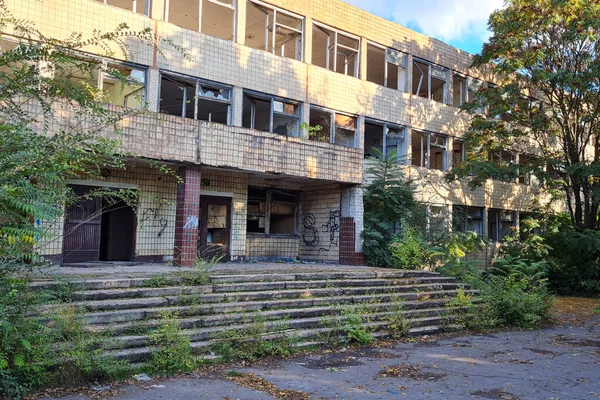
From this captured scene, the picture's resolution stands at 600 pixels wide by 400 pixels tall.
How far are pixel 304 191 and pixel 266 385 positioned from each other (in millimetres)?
11754

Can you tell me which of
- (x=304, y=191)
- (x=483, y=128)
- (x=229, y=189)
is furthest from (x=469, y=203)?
(x=229, y=189)

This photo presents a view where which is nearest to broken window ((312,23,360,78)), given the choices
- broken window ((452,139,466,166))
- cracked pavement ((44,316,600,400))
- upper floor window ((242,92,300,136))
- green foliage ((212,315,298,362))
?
upper floor window ((242,92,300,136))

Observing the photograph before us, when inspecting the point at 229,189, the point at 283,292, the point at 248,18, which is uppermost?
the point at 248,18

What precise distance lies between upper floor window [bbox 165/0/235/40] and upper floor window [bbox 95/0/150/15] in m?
0.77

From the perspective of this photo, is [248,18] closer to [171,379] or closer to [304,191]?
[304,191]

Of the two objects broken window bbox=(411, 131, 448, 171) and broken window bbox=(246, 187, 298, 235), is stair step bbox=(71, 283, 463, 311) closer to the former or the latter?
broken window bbox=(246, 187, 298, 235)

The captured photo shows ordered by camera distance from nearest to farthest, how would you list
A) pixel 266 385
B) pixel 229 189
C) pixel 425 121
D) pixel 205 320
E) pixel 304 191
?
1. pixel 266 385
2. pixel 205 320
3. pixel 229 189
4. pixel 304 191
5. pixel 425 121

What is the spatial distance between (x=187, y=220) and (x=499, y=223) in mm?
16310

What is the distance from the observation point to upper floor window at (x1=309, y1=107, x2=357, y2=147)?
1722 cm

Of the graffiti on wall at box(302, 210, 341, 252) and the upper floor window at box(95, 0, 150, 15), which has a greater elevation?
the upper floor window at box(95, 0, 150, 15)

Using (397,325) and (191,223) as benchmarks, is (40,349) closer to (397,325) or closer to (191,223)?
(397,325)

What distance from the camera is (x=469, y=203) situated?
2136cm

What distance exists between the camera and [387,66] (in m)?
19.6

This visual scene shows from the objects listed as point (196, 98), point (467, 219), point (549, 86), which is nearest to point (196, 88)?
point (196, 98)
